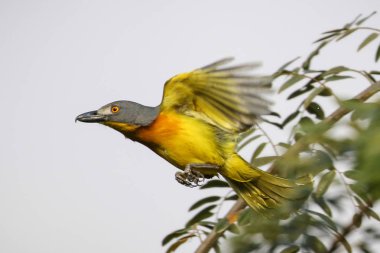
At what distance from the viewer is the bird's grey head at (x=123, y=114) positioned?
12.8ft

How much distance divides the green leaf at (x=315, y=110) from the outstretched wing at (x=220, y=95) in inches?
13.9

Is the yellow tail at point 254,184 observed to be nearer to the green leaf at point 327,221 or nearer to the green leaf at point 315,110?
the green leaf at point 315,110

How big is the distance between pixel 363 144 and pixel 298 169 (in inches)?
10.4

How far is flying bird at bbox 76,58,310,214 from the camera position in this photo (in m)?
3.59

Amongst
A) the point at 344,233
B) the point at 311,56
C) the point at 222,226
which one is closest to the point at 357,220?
the point at 344,233

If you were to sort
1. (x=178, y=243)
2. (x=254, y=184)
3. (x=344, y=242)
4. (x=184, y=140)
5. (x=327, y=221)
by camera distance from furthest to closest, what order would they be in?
(x=254, y=184)
(x=184, y=140)
(x=178, y=243)
(x=327, y=221)
(x=344, y=242)

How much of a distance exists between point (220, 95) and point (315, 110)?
0.53 meters

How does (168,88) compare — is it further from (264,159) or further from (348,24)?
(348,24)

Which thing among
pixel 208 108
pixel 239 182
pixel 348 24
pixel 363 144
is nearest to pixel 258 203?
pixel 239 182

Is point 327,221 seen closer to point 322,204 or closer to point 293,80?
point 322,204

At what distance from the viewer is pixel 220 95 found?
367 cm

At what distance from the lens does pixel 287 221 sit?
116 centimetres

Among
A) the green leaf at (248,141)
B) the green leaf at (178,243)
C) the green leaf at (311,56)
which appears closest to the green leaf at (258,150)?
the green leaf at (248,141)

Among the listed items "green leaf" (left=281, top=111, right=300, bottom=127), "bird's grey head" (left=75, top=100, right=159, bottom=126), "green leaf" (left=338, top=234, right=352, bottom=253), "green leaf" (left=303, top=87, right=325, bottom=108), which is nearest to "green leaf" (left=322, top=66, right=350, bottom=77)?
"green leaf" (left=303, top=87, right=325, bottom=108)
